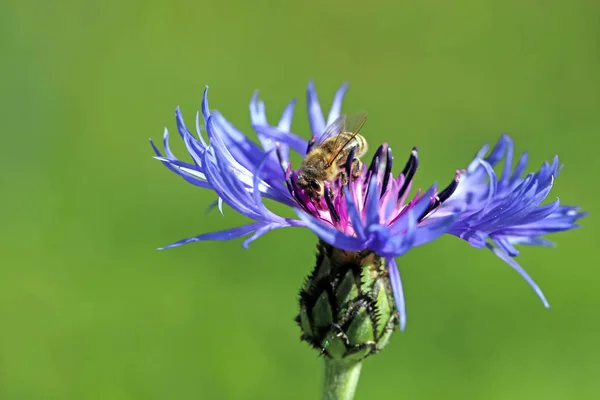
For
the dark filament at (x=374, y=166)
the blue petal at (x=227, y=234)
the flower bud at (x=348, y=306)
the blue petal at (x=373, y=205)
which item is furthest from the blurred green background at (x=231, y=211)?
the blue petal at (x=373, y=205)

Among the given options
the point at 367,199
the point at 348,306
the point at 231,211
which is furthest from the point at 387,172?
the point at 231,211

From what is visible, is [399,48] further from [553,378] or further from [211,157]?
[211,157]

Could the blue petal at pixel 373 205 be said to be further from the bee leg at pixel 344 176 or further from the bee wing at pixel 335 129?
the bee wing at pixel 335 129

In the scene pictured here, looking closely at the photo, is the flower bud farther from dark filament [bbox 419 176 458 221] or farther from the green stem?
dark filament [bbox 419 176 458 221]

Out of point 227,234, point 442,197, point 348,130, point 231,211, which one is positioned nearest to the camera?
point 227,234

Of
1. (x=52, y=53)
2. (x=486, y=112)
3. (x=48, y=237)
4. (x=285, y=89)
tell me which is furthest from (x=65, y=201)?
(x=486, y=112)

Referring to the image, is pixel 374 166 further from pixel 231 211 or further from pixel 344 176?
pixel 231 211

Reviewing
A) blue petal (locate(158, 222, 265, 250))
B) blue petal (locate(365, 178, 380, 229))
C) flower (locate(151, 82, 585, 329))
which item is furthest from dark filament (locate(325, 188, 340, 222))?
blue petal (locate(365, 178, 380, 229))
